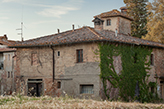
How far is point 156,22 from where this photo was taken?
102 ft

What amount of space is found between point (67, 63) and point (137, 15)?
913 inches

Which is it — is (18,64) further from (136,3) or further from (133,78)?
(136,3)

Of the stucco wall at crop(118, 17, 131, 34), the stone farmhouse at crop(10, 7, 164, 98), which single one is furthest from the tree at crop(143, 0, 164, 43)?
the stone farmhouse at crop(10, 7, 164, 98)

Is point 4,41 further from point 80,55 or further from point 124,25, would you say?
point 80,55

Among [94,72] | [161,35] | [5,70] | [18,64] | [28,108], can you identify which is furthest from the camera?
[5,70]

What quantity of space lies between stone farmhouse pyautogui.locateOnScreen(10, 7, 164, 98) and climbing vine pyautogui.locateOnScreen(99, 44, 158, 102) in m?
0.47

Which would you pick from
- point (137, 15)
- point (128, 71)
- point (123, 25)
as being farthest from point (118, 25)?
point (137, 15)

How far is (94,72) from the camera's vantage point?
19688 mm

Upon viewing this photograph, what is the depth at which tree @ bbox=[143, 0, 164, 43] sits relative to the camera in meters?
30.4

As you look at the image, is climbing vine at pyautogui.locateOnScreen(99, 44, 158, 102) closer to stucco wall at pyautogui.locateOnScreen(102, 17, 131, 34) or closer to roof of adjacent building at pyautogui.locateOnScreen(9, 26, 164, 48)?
roof of adjacent building at pyautogui.locateOnScreen(9, 26, 164, 48)

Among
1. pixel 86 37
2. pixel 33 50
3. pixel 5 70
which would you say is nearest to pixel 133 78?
pixel 86 37

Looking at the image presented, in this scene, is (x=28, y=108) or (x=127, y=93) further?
(x=127, y=93)

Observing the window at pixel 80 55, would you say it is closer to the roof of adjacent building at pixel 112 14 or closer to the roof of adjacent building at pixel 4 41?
the roof of adjacent building at pixel 112 14

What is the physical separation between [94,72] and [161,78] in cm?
822
